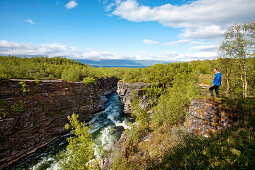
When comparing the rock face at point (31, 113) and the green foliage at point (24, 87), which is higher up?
the green foliage at point (24, 87)

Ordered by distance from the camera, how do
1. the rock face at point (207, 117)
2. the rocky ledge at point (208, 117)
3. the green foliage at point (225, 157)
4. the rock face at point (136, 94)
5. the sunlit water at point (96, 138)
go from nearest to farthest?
the green foliage at point (225, 157) < the rocky ledge at point (208, 117) < the rock face at point (207, 117) < the sunlit water at point (96, 138) < the rock face at point (136, 94)

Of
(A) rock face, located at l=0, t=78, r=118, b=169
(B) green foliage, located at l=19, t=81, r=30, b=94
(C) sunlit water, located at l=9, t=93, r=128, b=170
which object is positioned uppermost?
(B) green foliage, located at l=19, t=81, r=30, b=94

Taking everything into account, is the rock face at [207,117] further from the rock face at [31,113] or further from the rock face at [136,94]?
the rock face at [31,113]

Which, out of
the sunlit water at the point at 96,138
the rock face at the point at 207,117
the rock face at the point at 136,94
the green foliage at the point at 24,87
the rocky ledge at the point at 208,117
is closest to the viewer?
the rocky ledge at the point at 208,117

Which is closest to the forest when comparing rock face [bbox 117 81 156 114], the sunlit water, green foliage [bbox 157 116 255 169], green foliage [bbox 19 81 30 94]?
green foliage [bbox 157 116 255 169]

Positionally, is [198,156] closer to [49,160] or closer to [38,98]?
[49,160]

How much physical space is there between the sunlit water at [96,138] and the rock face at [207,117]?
30.1ft

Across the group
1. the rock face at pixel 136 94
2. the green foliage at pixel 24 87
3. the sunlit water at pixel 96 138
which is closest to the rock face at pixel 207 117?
the sunlit water at pixel 96 138

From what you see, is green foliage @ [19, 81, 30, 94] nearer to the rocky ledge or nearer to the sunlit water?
the sunlit water

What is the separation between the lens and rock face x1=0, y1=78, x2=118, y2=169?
19.8 metres

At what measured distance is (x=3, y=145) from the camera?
19125mm

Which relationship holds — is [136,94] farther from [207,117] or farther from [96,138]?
[207,117]

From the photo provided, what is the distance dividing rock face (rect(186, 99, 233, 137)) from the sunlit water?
918 centimetres

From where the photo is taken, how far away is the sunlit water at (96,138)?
19500mm
